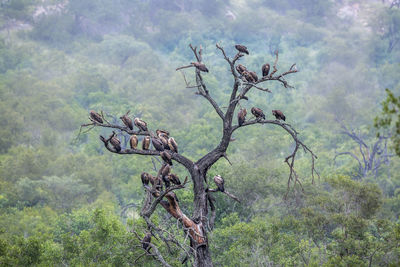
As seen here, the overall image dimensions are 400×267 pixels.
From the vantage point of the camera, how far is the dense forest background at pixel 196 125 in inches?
532

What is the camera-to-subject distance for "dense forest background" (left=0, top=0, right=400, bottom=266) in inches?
532

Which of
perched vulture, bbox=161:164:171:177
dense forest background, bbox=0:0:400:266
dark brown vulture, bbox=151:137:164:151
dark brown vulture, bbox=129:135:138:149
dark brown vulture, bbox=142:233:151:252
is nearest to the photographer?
perched vulture, bbox=161:164:171:177

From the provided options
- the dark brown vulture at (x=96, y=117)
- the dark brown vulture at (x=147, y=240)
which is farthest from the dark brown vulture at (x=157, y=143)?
the dark brown vulture at (x=147, y=240)

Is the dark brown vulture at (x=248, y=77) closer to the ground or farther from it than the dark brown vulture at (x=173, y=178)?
farther from it

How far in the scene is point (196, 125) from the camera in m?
45.0

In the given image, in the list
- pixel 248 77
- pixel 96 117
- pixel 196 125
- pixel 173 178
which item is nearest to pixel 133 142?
pixel 96 117

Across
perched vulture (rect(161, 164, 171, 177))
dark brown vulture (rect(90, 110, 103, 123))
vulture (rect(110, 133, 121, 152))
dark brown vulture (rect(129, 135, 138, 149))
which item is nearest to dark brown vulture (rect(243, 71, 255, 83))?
perched vulture (rect(161, 164, 171, 177))

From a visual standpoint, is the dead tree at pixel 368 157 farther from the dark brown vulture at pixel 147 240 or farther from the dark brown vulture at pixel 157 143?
the dark brown vulture at pixel 157 143

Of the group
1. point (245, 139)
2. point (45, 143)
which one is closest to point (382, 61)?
point (245, 139)

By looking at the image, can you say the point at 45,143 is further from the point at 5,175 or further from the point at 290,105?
the point at 290,105

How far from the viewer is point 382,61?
71.5 metres

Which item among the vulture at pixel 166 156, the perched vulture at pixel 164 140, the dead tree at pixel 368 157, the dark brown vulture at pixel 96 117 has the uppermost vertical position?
the dead tree at pixel 368 157

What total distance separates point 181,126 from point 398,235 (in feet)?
130

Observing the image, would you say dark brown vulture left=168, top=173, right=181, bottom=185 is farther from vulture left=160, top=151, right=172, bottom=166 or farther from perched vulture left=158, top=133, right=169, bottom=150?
perched vulture left=158, top=133, right=169, bottom=150
